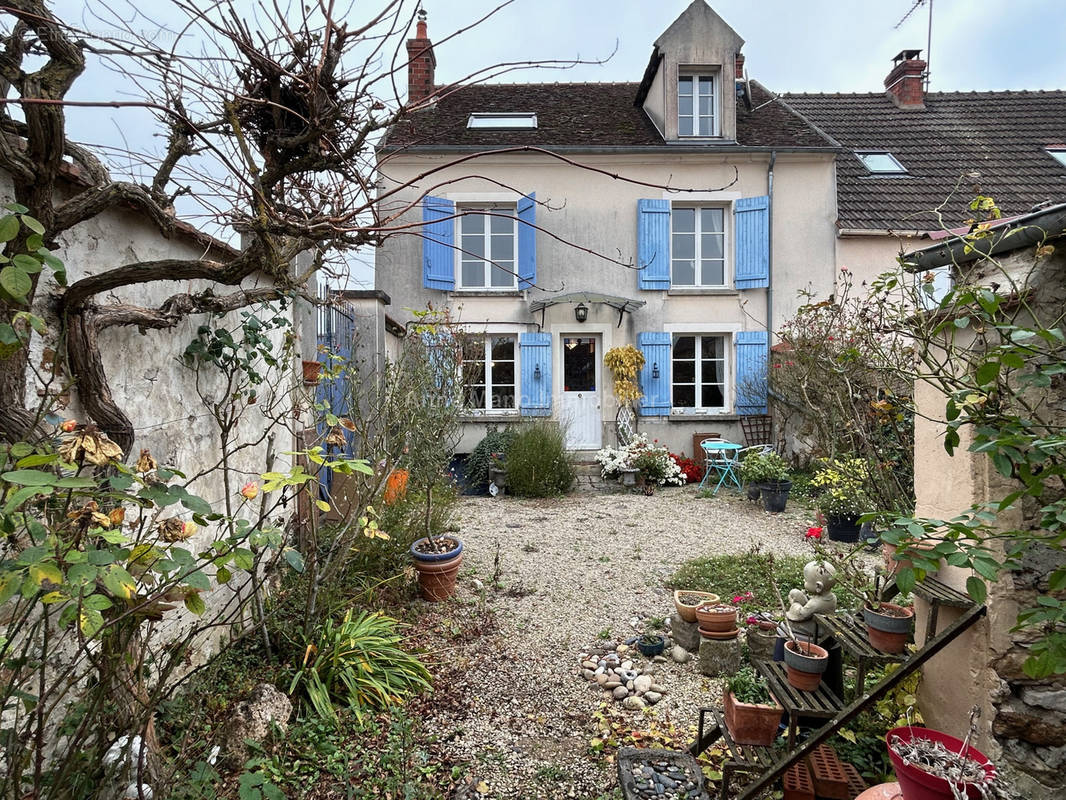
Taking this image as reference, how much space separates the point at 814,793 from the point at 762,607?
187 cm

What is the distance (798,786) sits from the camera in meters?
2.22

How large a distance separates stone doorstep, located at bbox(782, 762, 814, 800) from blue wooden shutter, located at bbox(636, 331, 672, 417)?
743 centimetres

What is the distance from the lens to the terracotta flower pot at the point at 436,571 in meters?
3.97

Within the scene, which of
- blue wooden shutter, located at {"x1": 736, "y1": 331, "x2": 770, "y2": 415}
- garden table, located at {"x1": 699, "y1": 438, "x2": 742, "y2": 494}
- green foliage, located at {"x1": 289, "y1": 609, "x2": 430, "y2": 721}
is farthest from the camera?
blue wooden shutter, located at {"x1": 736, "y1": 331, "x2": 770, "y2": 415}

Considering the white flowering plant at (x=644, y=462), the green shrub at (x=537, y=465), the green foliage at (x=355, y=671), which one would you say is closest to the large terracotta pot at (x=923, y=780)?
the green foliage at (x=355, y=671)

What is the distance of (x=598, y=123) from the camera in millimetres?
10234

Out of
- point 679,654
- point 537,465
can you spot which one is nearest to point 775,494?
point 537,465

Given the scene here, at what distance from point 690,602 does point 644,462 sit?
4.68 metres

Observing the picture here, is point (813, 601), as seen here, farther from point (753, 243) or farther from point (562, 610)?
point (753, 243)

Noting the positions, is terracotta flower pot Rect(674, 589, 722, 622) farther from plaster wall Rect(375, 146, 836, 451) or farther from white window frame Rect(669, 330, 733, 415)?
white window frame Rect(669, 330, 733, 415)

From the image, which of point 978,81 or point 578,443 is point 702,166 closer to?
point 578,443

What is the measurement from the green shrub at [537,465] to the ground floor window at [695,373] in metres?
2.84

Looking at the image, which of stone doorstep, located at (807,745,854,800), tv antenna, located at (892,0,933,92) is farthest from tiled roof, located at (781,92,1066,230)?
stone doorstep, located at (807,745,854,800)

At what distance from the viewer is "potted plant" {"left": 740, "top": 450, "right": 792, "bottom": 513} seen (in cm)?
689
